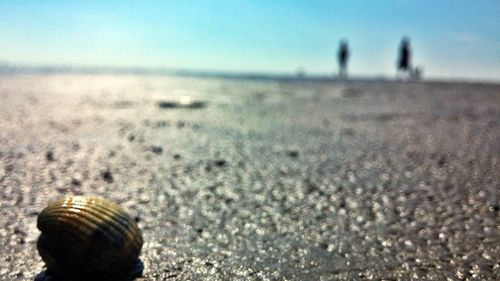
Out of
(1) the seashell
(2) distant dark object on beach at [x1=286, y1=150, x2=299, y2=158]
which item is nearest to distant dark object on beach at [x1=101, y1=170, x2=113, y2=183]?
(1) the seashell

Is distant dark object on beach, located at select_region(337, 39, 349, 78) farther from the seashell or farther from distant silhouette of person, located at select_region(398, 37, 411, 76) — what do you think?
the seashell

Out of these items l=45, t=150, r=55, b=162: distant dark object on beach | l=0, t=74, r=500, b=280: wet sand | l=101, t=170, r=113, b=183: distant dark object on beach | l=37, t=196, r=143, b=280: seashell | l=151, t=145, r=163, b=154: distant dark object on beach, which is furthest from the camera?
l=151, t=145, r=163, b=154: distant dark object on beach

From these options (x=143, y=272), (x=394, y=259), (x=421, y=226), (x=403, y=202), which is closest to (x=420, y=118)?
(x=403, y=202)

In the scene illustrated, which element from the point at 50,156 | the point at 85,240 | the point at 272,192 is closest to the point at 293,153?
the point at 272,192

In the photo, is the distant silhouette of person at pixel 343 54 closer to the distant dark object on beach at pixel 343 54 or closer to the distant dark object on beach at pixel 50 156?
the distant dark object on beach at pixel 343 54

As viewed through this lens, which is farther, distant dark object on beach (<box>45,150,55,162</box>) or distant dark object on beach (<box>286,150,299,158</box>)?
distant dark object on beach (<box>286,150,299,158</box>)

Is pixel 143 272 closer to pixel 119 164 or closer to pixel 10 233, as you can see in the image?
pixel 10 233
